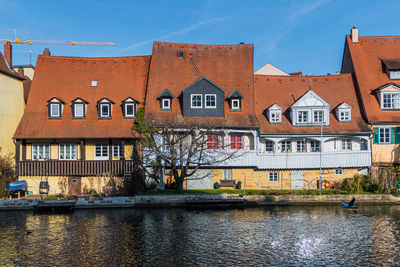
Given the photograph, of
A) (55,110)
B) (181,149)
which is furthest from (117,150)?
(55,110)

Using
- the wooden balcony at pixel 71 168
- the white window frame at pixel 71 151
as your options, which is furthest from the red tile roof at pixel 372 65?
the white window frame at pixel 71 151

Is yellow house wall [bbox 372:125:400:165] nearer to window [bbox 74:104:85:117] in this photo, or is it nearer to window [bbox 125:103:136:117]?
window [bbox 125:103:136:117]

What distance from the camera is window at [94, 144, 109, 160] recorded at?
39.2 metres

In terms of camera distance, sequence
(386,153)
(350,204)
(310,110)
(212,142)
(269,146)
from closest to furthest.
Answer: (350,204) → (212,142) → (386,153) → (310,110) → (269,146)

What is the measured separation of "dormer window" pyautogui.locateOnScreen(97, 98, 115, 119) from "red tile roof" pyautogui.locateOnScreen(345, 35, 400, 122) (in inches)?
945

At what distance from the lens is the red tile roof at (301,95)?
40781 millimetres

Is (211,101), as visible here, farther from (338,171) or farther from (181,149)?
(338,171)

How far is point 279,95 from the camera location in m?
44.0

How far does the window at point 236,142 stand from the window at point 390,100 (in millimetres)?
14432

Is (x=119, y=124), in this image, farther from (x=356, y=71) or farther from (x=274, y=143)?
(x=356, y=71)

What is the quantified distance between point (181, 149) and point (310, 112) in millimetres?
13281

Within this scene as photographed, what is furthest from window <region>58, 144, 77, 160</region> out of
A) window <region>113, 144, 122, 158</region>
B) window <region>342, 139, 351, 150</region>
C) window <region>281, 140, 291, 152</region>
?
window <region>342, 139, 351, 150</region>

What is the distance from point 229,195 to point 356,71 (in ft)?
66.1

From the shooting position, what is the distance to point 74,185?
126 ft
